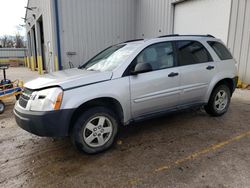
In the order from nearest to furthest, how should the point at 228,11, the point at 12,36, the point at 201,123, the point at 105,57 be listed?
the point at 105,57, the point at 201,123, the point at 228,11, the point at 12,36

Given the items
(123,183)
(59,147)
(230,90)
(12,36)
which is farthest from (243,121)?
(12,36)

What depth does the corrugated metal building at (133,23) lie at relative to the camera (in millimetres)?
6844

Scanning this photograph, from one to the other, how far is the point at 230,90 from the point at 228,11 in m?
4.01

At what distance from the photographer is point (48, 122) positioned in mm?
2461

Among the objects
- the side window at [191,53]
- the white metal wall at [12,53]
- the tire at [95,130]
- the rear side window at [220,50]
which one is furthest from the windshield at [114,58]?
the white metal wall at [12,53]

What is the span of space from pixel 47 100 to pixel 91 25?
841cm

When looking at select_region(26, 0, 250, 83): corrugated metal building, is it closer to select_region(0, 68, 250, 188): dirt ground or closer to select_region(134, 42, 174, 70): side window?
select_region(0, 68, 250, 188): dirt ground

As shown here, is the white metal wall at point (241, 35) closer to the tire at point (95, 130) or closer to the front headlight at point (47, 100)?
the tire at point (95, 130)

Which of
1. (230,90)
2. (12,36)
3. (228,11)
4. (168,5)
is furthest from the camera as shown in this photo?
(12,36)

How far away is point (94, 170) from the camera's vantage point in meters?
2.52

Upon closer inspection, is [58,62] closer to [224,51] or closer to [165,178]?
[224,51]

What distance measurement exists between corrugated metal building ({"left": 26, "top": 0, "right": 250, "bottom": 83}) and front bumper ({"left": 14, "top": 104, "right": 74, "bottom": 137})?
21.8 ft

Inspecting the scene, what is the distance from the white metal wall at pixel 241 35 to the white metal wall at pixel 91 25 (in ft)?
18.9

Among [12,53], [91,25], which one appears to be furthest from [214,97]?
[12,53]
